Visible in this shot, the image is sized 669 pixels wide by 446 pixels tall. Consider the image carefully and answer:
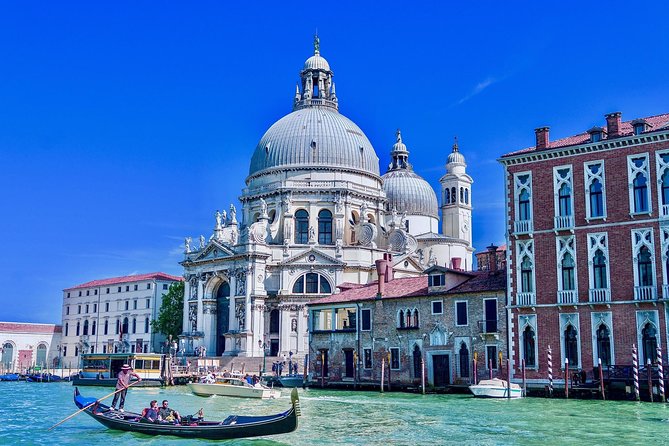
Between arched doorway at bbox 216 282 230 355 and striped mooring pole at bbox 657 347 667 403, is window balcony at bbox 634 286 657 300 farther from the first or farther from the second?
arched doorway at bbox 216 282 230 355

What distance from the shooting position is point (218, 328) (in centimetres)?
6450

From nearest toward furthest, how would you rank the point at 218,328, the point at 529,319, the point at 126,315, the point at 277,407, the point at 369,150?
the point at 277,407, the point at 529,319, the point at 218,328, the point at 369,150, the point at 126,315

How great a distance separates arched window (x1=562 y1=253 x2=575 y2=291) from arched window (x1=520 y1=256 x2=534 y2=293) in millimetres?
1426

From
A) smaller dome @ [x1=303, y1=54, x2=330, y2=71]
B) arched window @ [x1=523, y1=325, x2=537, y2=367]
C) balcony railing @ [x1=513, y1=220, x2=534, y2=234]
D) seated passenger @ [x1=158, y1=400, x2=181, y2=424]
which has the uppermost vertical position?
smaller dome @ [x1=303, y1=54, x2=330, y2=71]

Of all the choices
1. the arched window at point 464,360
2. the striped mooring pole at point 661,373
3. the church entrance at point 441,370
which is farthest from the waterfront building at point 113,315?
the striped mooring pole at point 661,373

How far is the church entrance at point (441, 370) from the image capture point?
1484 inches

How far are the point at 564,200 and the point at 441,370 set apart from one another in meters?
9.52

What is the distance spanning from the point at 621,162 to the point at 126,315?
2314 inches

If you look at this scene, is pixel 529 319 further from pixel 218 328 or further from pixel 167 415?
pixel 218 328

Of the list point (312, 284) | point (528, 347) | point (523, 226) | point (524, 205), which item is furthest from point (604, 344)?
point (312, 284)

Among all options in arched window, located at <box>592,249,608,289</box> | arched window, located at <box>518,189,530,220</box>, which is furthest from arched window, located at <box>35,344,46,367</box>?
arched window, located at <box>592,249,608,289</box>

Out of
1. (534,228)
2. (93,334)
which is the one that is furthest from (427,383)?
(93,334)

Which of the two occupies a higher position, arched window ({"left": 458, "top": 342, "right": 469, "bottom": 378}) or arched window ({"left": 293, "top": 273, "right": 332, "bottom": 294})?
arched window ({"left": 293, "top": 273, "right": 332, "bottom": 294})

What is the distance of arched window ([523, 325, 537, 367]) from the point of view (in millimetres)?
34188
